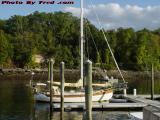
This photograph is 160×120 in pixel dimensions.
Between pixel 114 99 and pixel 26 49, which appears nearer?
pixel 114 99

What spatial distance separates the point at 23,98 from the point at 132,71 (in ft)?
254

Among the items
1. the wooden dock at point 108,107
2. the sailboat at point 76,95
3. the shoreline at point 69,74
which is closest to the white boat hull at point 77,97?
the sailboat at point 76,95

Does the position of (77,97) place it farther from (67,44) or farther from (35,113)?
(67,44)

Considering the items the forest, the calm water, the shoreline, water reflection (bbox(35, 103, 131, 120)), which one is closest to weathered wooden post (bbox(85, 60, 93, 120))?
the calm water

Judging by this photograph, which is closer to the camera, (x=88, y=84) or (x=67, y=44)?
(x=88, y=84)

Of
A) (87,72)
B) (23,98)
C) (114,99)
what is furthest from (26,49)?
(87,72)

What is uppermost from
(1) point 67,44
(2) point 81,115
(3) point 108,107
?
(1) point 67,44

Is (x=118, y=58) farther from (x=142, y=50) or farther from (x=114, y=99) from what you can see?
(x=114, y=99)

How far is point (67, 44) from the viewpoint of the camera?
438ft

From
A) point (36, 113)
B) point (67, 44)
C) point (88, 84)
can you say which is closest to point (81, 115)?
point (36, 113)

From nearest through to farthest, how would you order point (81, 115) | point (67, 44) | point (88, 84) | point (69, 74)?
point (88, 84), point (81, 115), point (69, 74), point (67, 44)

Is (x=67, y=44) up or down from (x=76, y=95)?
up

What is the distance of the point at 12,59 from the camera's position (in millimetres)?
125938

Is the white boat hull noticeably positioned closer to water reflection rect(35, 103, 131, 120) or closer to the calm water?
the calm water
